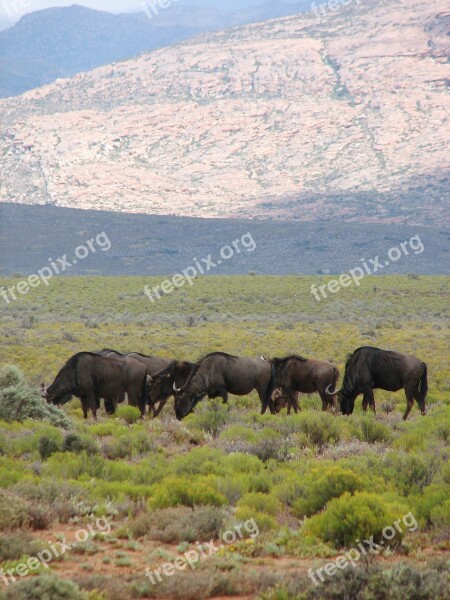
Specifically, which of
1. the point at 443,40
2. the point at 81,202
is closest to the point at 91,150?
the point at 81,202

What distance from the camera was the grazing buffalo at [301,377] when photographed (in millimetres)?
18594

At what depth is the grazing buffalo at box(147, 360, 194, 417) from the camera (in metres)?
17.9

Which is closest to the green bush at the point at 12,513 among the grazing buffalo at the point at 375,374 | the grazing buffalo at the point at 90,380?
the grazing buffalo at the point at 90,380

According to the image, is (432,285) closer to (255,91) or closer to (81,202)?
(81,202)

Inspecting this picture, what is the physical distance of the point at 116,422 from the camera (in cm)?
1634

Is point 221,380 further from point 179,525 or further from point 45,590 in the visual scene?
point 45,590

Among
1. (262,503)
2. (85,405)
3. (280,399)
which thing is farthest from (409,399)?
(262,503)

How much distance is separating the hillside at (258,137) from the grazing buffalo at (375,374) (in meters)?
130

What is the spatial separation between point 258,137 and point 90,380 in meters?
156

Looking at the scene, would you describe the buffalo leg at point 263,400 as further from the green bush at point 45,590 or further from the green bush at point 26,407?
the green bush at point 45,590

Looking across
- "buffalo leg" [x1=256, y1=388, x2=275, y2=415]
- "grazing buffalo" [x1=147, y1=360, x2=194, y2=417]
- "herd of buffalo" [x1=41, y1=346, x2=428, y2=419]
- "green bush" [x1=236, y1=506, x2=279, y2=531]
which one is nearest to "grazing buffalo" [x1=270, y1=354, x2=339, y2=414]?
"herd of buffalo" [x1=41, y1=346, x2=428, y2=419]

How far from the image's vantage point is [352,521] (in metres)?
9.41

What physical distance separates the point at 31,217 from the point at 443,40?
10825 centimetres

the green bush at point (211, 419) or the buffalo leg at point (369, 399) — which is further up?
the green bush at point (211, 419)
